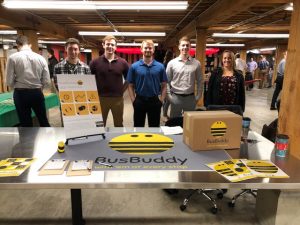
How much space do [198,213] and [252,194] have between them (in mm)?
638

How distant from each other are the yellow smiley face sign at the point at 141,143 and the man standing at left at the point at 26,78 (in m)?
2.23

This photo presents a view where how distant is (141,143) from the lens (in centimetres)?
190

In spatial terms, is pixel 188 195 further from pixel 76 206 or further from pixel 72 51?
pixel 72 51

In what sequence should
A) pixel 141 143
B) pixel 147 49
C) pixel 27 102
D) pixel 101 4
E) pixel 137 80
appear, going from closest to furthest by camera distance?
pixel 141 143
pixel 147 49
pixel 137 80
pixel 27 102
pixel 101 4

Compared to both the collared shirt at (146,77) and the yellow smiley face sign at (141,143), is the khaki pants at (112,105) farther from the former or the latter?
the yellow smiley face sign at (141,143)

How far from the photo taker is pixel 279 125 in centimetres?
287

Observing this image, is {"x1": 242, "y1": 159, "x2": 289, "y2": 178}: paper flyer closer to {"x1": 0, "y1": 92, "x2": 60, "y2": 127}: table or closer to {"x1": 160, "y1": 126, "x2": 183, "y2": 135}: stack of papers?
{"x1": 160, "y1": 126, "x2": 183, "y2": 135}: stack of papers

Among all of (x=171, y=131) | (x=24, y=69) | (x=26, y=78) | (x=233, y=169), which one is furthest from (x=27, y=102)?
(x=233, y=169)

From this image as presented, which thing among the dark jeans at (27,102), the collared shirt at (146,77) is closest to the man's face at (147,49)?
the collared shirt at (146,77)

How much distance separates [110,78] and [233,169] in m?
2.24

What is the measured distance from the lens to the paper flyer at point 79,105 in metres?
1.91

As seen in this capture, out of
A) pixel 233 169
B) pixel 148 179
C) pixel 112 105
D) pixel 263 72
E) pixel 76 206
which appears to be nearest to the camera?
pixel 148 179

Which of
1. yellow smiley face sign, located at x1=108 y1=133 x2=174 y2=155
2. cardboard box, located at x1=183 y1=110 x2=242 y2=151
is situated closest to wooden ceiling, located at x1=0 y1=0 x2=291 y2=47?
cardboard box, located at x1=183 y1=110 x2=242 y2=151

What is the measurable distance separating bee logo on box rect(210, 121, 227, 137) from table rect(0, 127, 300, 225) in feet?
0.57
